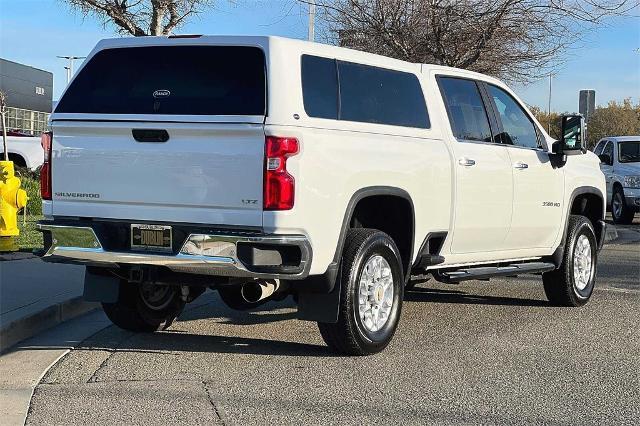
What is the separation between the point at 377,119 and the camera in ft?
22.7

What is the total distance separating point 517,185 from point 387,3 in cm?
944

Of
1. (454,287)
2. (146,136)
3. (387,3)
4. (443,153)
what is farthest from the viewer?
(387,3)

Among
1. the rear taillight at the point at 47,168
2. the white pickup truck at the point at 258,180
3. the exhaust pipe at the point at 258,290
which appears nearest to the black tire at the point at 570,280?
the white pickup truck at the point at 258,180

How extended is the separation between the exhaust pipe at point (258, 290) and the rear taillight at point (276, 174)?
2.66 feet

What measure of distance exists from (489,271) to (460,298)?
5.40 feet

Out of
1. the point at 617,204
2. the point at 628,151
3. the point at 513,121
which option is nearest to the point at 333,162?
the point at 513,121

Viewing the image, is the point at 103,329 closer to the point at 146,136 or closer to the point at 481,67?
the point at 146,136

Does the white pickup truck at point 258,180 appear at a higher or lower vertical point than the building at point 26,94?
Result: lower

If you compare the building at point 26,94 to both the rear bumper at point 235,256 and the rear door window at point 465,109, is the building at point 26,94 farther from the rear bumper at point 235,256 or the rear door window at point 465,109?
the rear bumper at point 235,256

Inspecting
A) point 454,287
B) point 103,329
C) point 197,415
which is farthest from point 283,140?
point 454,287

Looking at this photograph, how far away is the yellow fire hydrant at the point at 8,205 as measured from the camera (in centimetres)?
1123

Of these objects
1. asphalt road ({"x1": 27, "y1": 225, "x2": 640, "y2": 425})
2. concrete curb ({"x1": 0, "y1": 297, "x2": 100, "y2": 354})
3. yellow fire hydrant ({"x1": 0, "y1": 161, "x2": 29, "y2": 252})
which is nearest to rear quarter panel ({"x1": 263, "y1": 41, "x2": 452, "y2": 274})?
asphalt road ({"x1": 27, "y1": 225, "x2": 640, "y2": 425})

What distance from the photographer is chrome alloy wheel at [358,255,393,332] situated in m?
6.69

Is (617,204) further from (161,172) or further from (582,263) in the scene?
(161,172)
